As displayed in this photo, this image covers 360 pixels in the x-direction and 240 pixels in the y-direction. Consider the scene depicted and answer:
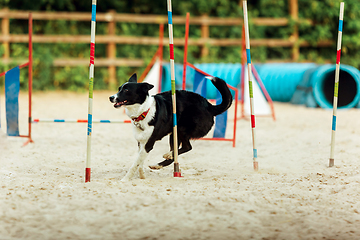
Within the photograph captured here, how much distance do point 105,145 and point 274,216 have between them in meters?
3.22

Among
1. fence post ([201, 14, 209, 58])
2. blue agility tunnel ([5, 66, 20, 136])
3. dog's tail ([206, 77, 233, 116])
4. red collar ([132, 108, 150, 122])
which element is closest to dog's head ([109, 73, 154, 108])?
red collar ([132, 108, 150, 122])

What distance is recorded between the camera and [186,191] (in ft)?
11.3

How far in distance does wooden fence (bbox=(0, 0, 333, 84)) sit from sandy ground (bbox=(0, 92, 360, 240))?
→ 630 cm

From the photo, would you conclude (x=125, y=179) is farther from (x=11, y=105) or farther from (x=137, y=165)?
(x=11, y=105)

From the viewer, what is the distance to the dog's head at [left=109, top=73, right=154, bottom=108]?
3836 mm

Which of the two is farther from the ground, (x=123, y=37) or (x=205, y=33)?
(x=205, y=33)

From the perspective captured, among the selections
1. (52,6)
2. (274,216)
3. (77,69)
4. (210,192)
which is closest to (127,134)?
(210,192)

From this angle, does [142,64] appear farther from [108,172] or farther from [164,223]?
[164,223]

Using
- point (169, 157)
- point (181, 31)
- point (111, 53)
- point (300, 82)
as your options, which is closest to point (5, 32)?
point (111, 53)

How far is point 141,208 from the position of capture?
9.73 feet

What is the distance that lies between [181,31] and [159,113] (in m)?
10.1

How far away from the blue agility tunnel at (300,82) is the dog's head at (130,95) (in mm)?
5809

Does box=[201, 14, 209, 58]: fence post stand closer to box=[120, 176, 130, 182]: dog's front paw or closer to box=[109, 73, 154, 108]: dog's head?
box=[109, 73, 154, 108]: dog's head

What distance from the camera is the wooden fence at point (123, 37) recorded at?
38.8 feet
